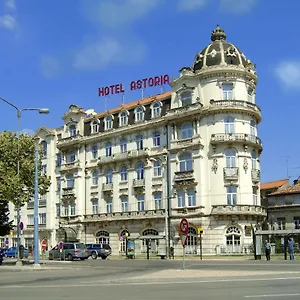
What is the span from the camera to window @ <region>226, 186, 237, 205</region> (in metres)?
58.5

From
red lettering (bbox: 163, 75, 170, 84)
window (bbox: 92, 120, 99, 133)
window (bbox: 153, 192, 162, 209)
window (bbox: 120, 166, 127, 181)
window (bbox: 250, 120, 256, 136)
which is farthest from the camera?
window (bbox: 92, 120, 99, 133)

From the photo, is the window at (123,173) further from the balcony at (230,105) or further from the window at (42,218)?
the window at (42,218)

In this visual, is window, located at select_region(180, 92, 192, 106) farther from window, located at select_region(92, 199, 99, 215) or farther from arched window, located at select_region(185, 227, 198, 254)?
window, located at select_region(92, 199, 99, 215)

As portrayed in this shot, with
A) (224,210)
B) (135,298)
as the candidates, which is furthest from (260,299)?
(224,210)

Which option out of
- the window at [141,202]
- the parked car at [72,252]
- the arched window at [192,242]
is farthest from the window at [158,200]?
the parked car at [72,252]

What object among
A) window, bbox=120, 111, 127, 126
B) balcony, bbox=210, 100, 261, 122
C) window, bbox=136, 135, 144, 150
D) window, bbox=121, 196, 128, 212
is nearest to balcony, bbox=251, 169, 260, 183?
balcony, bbox=210, 100, 261, 122

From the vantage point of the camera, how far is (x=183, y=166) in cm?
6134

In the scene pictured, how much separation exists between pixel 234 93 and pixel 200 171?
9.78 meters

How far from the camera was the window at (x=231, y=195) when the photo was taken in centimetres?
5847

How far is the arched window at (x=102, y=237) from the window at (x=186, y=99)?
66.2 ft

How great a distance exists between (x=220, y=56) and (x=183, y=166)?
44.5ft

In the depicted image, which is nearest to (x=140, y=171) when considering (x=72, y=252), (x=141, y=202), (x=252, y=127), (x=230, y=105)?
(x=141, y=202)

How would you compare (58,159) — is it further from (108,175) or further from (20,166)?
(20,166)

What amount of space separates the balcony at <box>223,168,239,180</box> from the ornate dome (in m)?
12.2
